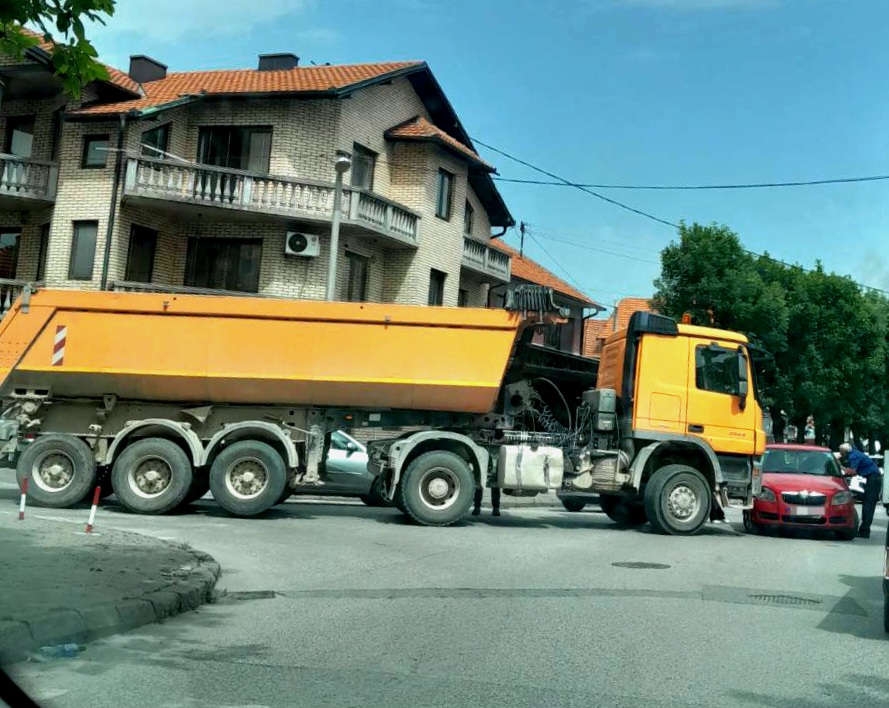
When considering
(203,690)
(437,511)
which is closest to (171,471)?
(437,511)

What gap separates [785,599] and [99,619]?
6.21 m

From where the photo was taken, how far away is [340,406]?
1484cm

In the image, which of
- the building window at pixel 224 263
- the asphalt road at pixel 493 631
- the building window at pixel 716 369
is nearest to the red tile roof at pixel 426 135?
the building window at pixel 224 263

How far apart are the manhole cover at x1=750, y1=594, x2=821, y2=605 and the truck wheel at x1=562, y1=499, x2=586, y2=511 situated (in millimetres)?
9710

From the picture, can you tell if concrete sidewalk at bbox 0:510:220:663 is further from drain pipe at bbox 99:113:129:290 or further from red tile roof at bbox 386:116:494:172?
red tile roof at bbox 386:116:494:172

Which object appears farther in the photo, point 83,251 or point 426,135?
point 426,135

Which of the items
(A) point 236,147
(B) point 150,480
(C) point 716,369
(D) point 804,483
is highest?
(A) point 236,147

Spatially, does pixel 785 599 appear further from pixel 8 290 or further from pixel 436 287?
pixel 8 290

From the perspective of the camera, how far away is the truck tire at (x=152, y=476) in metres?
14.6

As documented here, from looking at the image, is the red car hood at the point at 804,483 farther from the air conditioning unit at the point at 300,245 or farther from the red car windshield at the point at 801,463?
the air conditioning unit at the point at 300,245

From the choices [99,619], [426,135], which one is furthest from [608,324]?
[99,619]

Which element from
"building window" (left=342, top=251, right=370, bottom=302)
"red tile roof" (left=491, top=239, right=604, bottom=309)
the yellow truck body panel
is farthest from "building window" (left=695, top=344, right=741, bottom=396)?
"red tile roof" (left=491, top=239, right=604, bottom=309)

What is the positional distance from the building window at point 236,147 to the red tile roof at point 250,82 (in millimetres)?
1076

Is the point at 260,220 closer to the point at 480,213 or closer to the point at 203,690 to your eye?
the point at 480,213
